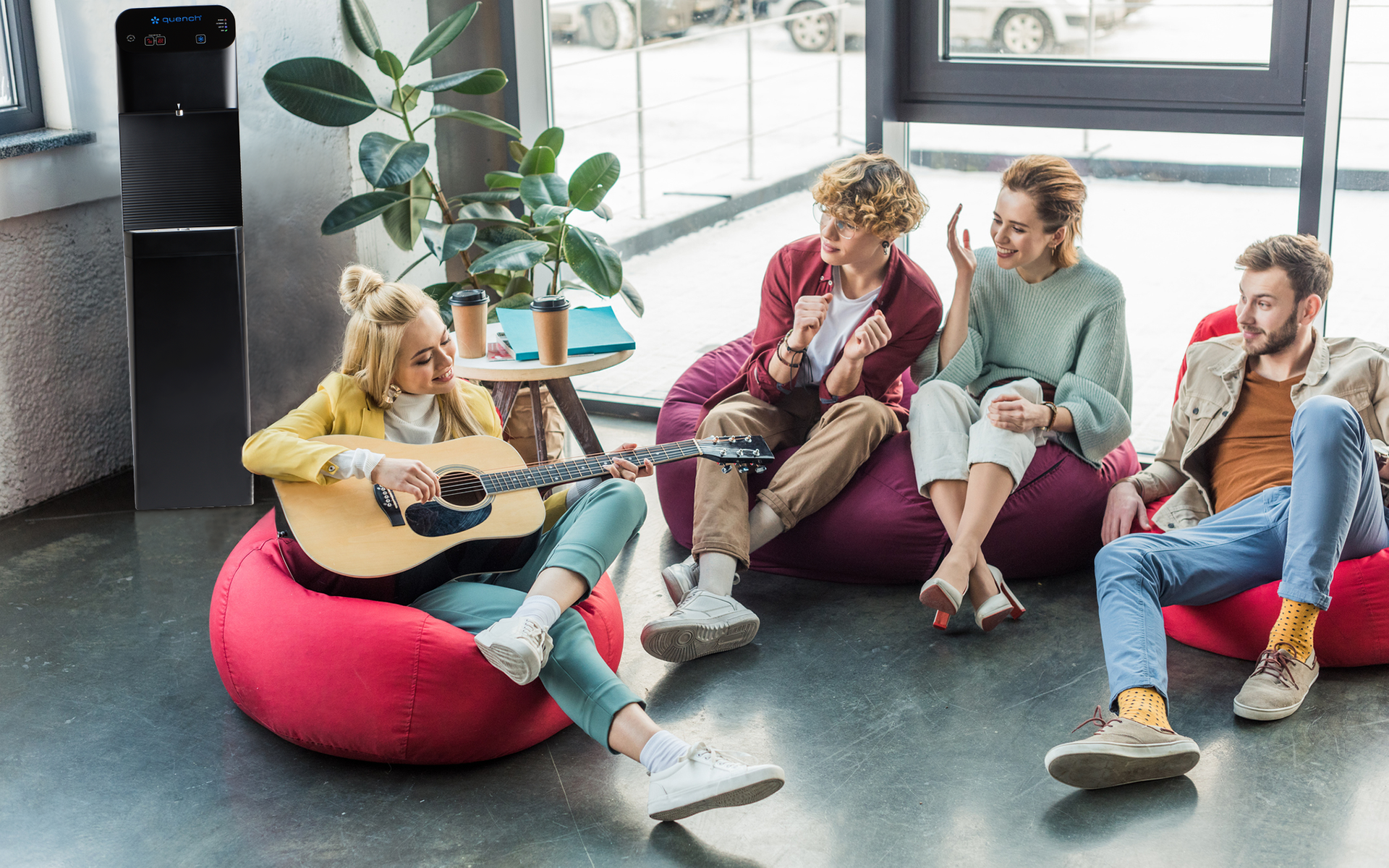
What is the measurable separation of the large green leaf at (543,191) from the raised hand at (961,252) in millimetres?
1127

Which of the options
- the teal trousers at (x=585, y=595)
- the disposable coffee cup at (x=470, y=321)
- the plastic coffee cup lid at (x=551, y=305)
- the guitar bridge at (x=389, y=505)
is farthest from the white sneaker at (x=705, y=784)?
the disposable coffee cup at (x=470, y=321)

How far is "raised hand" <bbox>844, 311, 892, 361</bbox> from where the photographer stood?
2.89m

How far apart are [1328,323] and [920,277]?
4.45 ft

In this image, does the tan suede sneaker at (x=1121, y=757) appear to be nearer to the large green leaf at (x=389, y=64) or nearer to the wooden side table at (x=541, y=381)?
the wooden side table at (x=541, y=381)

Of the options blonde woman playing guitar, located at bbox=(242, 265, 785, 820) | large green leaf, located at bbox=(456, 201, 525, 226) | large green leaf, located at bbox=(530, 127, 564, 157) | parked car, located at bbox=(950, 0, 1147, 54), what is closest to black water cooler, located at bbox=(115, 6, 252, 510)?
large green leaf, located at bbox=(456, 201, 525, 226)

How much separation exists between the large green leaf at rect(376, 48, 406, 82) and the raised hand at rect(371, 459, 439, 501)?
1696 millimetres

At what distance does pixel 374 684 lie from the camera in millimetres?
2291

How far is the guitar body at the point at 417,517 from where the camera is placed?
2.39 meters

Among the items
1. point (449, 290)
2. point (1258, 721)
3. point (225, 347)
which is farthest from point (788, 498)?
point (225, 347)

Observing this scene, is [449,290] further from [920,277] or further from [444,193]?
[920,277]

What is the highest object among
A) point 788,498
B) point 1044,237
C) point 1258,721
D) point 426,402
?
point 1044,237

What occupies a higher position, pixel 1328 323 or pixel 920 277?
pixel 920 277

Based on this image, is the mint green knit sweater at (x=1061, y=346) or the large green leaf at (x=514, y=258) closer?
the mint green knit sweater at (x=1061, y=346)

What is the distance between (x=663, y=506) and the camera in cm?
328
